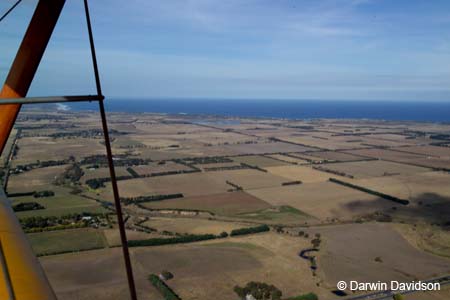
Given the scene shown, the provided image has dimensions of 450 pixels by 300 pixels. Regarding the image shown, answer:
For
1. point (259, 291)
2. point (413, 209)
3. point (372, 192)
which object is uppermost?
point (372, 192)

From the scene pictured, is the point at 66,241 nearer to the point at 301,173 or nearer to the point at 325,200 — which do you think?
the point at 325,200

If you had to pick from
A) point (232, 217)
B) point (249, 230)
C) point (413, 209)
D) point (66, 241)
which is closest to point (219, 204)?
point (232, 217)

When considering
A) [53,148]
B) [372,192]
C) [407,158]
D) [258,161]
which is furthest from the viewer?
[53,148]

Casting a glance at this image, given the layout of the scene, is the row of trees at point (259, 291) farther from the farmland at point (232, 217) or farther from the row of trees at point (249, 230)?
the row of trees at point (249, 230)

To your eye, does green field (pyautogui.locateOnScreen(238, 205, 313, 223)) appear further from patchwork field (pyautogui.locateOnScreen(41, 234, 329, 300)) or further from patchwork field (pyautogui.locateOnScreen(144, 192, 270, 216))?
patchwork field (pyautogui.locateOnScreen(41, 234, 329, 300))

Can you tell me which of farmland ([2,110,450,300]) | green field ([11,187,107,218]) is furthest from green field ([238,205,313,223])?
green field ([11,187,107,218])

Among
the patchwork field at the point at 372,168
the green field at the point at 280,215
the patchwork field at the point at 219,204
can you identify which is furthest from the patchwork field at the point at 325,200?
the patchwork field at the point at 372,168
